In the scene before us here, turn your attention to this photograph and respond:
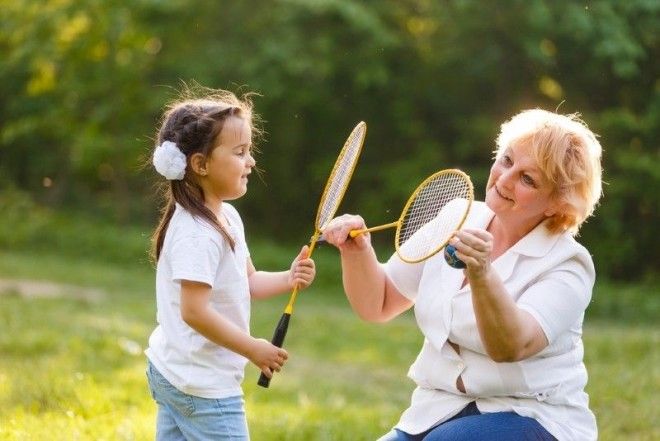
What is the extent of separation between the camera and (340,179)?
3.65m

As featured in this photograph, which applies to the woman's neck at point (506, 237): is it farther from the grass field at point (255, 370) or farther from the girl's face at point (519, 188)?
the grass field at point (255, 370)

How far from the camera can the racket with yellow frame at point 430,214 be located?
3.33 meters

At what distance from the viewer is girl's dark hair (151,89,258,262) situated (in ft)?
11.1

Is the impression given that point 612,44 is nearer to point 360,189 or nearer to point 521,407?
point 360,189

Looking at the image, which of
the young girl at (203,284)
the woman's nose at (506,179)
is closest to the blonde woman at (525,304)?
the woman's nose at (506,179)

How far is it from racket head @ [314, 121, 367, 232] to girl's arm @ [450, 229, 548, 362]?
69 centimetres

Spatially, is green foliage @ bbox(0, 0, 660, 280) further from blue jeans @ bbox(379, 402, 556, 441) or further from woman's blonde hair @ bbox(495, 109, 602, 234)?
blue jeans @ bbox(379, 402, 556, 441)

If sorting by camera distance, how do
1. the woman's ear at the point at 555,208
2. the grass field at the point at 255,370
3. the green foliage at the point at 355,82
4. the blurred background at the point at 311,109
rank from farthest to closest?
the green foliage at the point at 355,82, the blurred background at the point at 311,109, the grass field at the point at 255,370, the woman's ear at the point at 555,208

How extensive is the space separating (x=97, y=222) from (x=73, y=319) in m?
11.2

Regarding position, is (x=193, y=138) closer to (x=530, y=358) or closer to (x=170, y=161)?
(x=170, y=161)

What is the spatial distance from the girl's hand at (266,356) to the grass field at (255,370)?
1.43 m

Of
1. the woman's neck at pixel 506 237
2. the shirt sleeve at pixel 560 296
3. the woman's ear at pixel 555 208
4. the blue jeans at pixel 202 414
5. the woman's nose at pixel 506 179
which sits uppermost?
the woman's nose at pixel 506 179

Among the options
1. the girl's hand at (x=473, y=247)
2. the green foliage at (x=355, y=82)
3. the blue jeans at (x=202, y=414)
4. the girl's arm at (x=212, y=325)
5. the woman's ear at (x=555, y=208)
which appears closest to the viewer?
the girl's hand at (x=473, y=247)

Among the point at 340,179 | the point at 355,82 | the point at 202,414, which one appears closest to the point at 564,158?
the point at 340,179
